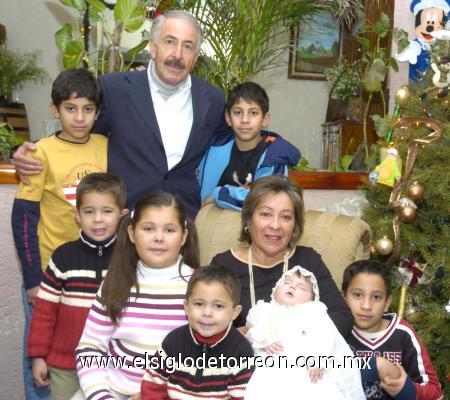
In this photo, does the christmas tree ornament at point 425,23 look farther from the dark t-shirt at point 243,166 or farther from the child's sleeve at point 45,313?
the child's sleeve at point 45,313

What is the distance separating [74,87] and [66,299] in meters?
0.79

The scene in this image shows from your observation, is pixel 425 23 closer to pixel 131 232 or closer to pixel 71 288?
pixel 131 232

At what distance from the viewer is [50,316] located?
7.00 ft

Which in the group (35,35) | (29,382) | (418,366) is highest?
(35,35)

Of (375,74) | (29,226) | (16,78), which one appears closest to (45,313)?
(29,226)

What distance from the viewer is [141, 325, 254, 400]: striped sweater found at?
1781 mm

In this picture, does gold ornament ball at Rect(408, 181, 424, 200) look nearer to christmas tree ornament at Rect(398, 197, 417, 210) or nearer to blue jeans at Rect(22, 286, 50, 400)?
christmas tree ornament at Rect(398, 197, 417, 210)

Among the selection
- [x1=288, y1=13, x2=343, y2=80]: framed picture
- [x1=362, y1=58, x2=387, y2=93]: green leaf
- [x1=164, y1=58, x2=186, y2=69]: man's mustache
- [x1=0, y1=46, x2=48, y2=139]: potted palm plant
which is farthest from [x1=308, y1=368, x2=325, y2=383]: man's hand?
[x1=288, y1=13, x2=343, y2=80]: framed picture

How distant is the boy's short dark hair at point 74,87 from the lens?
2.37m

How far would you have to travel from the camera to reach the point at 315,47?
6.73 metres

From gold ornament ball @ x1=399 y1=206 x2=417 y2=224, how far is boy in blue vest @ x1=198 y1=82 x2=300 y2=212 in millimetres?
483

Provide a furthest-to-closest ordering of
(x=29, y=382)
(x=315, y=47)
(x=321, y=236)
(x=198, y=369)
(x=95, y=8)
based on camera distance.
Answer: (x=315, y=47) → (x=95, y=8) → (x=29, y=382) → (x=321, y=236) → (x=198, y=369)

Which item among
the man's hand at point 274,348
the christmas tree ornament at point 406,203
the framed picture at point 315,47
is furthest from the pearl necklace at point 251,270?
the framed picture at point 315,47

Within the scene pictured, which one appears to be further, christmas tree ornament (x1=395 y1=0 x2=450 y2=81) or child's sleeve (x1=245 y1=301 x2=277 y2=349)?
christmas tree ornament (x1=395 y1=0 x2=450 y2=81)
